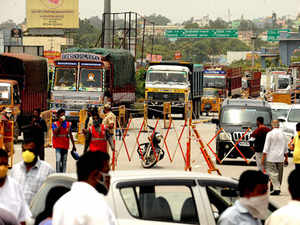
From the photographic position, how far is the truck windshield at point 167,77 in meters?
44.8

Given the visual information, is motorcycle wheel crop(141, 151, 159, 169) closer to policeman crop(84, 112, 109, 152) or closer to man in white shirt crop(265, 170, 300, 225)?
policeman crop(84, 112, 109, 152)

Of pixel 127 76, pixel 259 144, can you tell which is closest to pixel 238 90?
pixel 127 76

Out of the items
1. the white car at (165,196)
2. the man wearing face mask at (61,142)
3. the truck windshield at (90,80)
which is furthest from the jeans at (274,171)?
the truck windshield at (90,80)

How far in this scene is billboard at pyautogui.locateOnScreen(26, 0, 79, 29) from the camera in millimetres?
123312

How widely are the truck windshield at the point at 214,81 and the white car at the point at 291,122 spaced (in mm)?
28975

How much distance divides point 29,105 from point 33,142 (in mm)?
23320

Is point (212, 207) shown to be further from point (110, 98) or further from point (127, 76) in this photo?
point (127, 76)

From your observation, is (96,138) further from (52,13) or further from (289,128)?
(52,13)

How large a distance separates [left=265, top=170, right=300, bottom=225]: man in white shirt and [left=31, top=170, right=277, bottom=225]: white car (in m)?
1.59

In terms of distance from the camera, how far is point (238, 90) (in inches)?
2712

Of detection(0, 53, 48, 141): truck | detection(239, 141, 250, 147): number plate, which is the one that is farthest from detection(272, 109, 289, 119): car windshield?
detection(0, 53, 48, 141): truck

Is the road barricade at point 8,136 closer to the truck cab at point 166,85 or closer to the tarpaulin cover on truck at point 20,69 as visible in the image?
the tarpaulin cover on truck at point 20,69

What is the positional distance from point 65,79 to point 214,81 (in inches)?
1002

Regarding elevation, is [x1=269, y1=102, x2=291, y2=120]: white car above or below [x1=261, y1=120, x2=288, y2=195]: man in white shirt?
below
